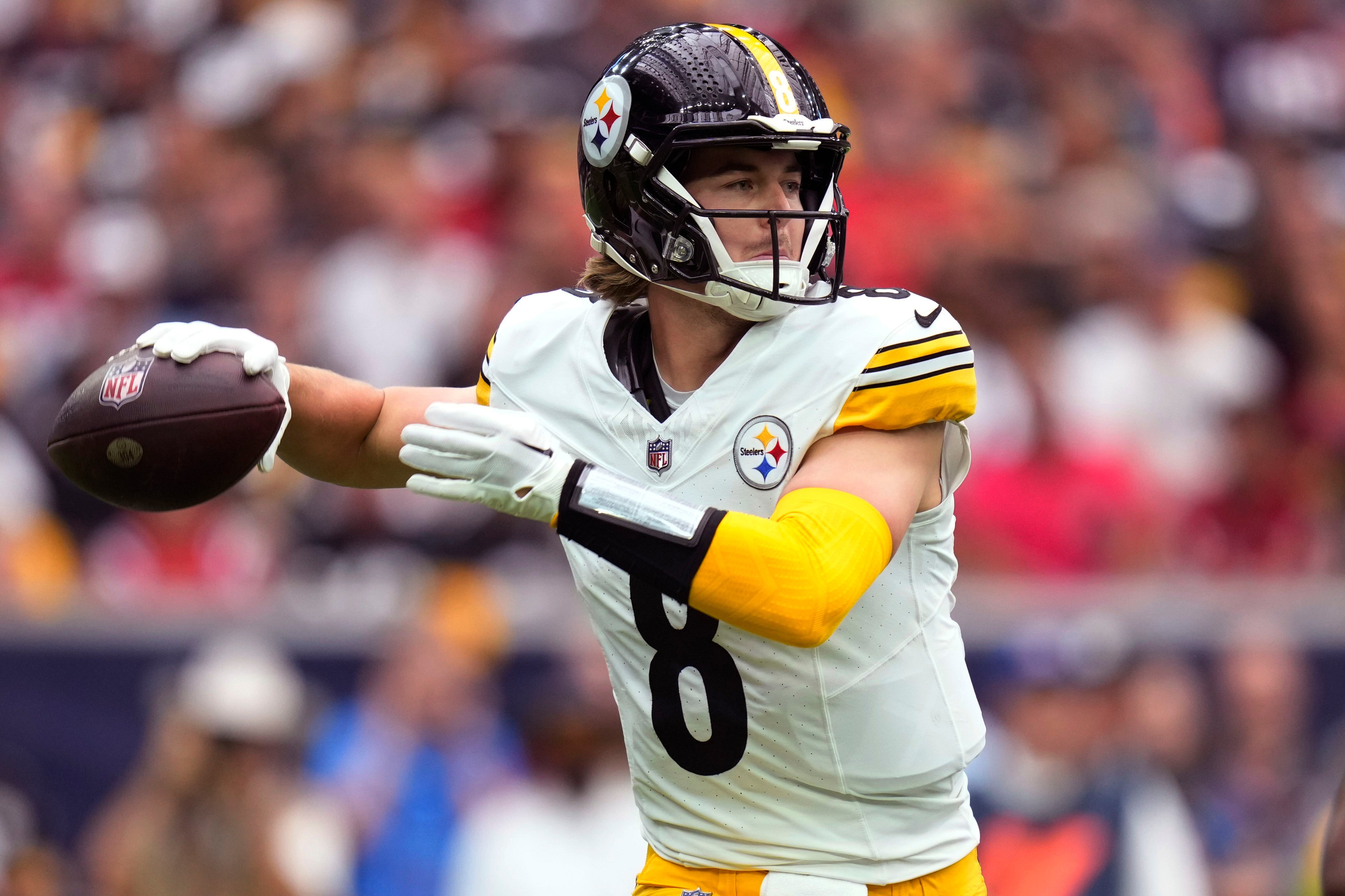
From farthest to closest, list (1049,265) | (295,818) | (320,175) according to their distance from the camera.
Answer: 1. (320,175)
2. (1049,265)
3. (295,818)

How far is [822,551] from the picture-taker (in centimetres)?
232

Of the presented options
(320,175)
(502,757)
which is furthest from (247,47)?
(502,757)

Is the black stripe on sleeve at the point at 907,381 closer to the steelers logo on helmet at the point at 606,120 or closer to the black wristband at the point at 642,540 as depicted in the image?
the black wristband at the point at 642,540

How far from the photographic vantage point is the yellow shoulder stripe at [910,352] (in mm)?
2523

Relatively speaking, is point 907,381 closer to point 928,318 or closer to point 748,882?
point 928,318

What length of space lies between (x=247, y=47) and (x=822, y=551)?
6682 millimetres

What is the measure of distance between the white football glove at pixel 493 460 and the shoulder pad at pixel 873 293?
0.56 meters

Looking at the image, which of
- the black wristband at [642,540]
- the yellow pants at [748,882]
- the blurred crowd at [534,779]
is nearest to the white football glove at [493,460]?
the black wristband at [642,540]

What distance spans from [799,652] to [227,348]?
942 millimetres

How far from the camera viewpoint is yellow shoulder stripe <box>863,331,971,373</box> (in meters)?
2.52

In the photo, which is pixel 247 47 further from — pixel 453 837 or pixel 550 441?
pixel 550 441

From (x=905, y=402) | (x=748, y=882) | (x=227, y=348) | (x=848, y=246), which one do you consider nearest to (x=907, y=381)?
(x=905, y=402)

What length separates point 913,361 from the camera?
2521 millimetres

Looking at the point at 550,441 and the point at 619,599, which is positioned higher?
the point at 550,441
